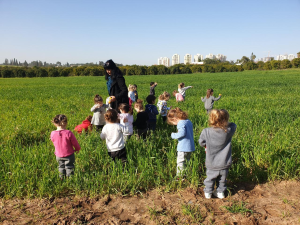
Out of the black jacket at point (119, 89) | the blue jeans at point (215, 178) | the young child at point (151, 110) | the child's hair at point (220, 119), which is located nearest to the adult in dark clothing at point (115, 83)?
the black jacket at point (119, 89)

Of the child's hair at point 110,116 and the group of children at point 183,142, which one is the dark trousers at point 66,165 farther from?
the child's hair at point 110,116

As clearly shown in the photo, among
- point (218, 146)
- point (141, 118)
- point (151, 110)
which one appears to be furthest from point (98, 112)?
point (218, 146)

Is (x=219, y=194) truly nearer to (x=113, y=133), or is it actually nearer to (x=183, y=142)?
(x=183, y=142)

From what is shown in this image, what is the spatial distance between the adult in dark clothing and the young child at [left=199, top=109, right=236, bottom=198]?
2.52m

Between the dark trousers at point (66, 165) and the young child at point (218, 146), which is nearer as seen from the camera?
the young child at point (218, 146)

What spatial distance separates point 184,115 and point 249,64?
3437 inches

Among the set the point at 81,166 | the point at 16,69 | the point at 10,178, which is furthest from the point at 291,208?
the point at 16,69

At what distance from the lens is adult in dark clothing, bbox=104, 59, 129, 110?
188 inches

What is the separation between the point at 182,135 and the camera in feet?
11.2

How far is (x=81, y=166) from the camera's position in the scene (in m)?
3.89

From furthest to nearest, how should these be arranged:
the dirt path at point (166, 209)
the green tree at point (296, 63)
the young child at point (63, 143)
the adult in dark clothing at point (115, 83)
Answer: the green tree at point (296, 63) < the adult in dark clothing at point (115, 83) < the young child at point (63, 143) < the dirt path at point (166, 209)

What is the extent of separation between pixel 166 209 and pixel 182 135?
1.17 meters

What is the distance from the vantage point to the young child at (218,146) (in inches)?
115

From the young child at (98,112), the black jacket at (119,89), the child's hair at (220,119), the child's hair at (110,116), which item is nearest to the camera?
the child's hair at (220,119)
